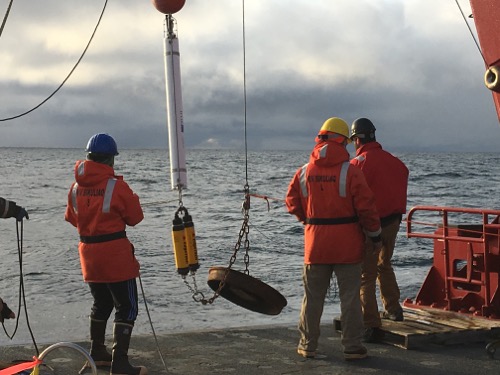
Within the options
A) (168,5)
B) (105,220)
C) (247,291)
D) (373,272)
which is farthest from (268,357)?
(168,5)

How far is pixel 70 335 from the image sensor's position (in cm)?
1102

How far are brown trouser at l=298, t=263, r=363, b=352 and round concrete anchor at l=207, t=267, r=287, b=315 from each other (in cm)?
42

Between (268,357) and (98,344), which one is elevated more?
(98,344)

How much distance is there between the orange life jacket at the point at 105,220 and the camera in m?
6.33

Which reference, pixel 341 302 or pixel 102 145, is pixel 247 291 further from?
pixel 102 145

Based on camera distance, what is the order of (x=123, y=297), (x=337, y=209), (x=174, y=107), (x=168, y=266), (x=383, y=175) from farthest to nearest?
(x=168, y=266), (x=383, y=175), (x=337, y=209), (x=174, y=107), (x=123, y=297)

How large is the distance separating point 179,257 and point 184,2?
2114 mm

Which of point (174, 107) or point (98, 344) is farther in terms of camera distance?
point (98, 344)

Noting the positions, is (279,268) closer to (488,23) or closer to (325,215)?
(325,215)

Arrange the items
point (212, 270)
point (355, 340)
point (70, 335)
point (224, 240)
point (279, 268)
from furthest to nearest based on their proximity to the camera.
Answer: point (224, 240) → point (279, 268) → point (70, 335) → point (212, 270) → point (355, 340)

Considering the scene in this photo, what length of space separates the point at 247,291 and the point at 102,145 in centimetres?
205

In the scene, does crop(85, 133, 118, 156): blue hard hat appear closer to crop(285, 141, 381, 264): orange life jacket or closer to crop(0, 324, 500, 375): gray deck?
crop(285, 141, 381, 264): orange life jacket

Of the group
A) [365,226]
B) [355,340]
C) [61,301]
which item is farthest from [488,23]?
[61,301]

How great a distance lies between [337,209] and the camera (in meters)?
6.77
